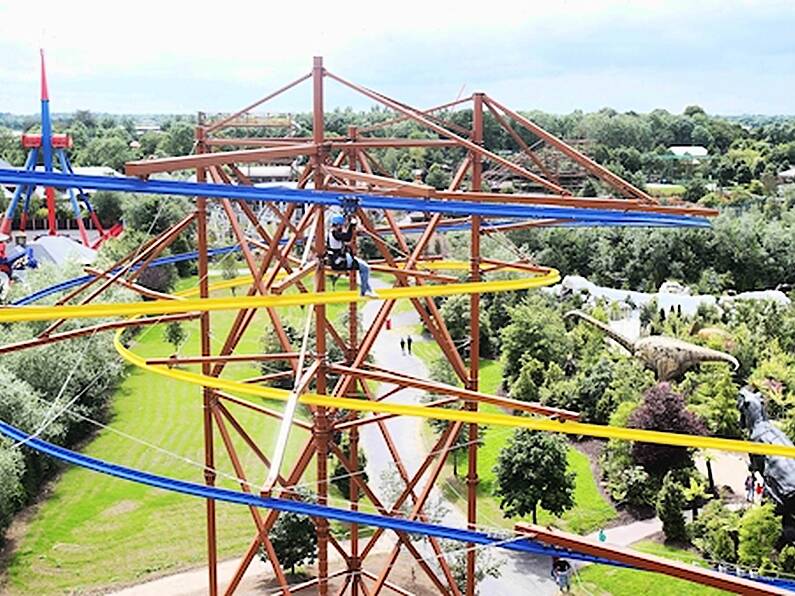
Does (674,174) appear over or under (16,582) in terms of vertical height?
over

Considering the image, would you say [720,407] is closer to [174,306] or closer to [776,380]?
[776,380]

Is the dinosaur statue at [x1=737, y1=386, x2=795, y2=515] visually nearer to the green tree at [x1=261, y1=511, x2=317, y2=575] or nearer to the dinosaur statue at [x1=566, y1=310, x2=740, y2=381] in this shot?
the dinosaur statue at [x1=566, y1=310, x2=740, y2=381]

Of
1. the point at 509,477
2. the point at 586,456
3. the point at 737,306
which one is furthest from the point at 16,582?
the point at 737,306

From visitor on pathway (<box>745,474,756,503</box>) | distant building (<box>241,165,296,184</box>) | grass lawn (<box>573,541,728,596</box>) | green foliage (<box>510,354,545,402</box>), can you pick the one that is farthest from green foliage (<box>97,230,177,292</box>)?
visitor on pathway (<box>745,474,756,503</box>)

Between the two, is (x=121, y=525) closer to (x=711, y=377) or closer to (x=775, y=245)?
(x=711, y=377)

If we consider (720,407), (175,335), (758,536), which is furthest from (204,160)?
(175,335)

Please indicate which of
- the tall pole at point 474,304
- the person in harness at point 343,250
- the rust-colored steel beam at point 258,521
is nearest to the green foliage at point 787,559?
the tall pole at point 474,304

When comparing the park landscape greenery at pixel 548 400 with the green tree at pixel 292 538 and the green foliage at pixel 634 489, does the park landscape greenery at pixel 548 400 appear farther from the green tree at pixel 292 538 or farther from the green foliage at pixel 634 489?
the green tree at pixel 292 538
